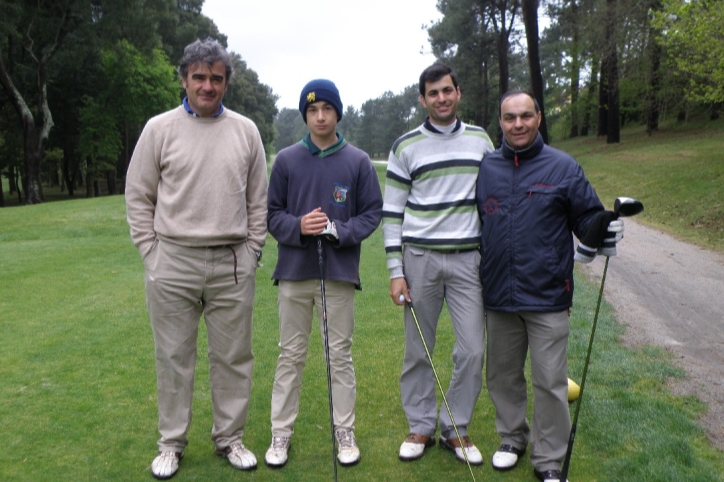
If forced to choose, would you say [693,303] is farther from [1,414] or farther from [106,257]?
[106,257]

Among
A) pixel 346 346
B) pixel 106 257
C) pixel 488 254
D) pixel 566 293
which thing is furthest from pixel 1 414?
pixel 106 257

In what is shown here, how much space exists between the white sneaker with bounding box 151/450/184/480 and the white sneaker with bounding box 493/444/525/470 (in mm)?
1808

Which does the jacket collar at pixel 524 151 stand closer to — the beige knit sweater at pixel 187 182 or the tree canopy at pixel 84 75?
the beige knit sweater at pixel 187 182

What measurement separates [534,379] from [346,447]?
116 centimetres

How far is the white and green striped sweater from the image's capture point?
3785 mm

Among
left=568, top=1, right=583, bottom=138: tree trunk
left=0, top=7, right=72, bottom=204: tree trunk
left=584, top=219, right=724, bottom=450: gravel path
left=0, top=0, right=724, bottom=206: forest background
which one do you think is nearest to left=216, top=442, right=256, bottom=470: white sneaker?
left=584, top=219, right=724, bottom=450: gravel path

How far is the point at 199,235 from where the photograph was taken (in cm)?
363

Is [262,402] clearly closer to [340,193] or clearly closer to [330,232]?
[330,232]

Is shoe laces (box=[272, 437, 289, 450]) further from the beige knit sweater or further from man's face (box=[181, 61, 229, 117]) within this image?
man's face (box=[181, 61, 229, 117])

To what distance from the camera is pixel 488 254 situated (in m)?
3.69

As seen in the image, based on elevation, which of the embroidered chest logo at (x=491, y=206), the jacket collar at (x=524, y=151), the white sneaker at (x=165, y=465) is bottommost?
the white sneaker at (x=165, y=465)

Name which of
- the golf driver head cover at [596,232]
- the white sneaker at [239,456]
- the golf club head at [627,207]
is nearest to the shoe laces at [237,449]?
the white sneaker at [239,456]

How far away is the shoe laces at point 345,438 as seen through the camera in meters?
3.95

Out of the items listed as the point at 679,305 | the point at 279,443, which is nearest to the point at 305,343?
the point at 279,443
